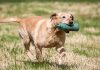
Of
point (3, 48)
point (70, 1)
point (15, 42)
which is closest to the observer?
point (3, 48)

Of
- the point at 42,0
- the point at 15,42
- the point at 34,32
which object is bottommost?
the point at 42,0

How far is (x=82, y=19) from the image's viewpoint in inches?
797

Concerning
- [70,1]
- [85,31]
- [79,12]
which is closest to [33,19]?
[85,31]

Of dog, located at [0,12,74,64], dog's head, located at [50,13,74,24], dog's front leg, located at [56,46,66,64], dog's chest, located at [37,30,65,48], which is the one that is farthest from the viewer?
dog's front leg, located at [56,46,66,64]

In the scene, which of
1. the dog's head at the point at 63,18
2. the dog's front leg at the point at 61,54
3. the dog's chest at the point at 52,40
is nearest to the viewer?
the dog's head at the point at 63,18

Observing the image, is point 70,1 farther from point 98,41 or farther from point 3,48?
point 3,48

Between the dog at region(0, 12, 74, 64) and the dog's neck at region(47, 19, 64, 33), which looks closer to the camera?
the dog at region(0, 12, 74, 64)

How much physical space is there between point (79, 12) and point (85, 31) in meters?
7.71

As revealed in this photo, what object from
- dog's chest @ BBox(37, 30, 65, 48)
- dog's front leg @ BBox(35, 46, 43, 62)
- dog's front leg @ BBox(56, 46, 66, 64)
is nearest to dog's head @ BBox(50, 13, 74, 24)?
dog's chest @ BBox(37, 30, 65, 48)

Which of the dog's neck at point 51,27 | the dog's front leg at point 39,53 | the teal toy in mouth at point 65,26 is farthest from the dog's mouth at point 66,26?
the dog's front leg at point 39,53

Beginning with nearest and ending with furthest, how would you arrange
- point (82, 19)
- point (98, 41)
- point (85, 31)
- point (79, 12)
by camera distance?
point (98, 41) → point (85, 31) → point (82, 19) → point (79, 12)

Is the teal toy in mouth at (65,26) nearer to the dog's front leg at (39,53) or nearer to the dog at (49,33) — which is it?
the dog at (49,33)

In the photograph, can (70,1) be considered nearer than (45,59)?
No

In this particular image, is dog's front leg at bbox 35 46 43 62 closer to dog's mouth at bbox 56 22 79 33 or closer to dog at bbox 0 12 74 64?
dog at bbox 0 12 74 64
